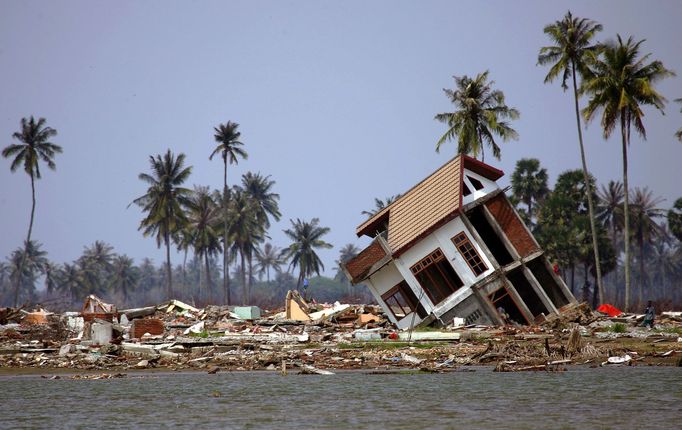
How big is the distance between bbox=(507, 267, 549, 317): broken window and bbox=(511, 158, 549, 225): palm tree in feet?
137

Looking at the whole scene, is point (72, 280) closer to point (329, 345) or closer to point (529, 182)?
A: point (529, 182)

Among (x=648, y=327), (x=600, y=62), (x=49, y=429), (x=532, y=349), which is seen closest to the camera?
(x=49, y=429)

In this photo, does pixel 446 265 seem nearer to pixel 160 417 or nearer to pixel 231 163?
pixel 160 417

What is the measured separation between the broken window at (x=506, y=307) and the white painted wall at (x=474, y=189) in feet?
15.3

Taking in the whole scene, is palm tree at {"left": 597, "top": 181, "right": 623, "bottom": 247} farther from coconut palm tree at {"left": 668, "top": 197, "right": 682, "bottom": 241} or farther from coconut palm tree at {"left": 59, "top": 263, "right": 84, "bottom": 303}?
coconut palm tree at {"left": 59, "top": 263, "right": 84, "bottom": 303}

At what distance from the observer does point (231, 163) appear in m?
94.9

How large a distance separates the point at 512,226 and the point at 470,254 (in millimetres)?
2530

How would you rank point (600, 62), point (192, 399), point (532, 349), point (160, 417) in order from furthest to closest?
point (600, 62)
point (532, 349)
point (192, 399)
point (160, 417)

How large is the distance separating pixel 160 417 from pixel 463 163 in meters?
26.3

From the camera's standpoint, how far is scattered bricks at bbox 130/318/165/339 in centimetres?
4212

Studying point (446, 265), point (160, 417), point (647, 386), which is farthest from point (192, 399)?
point (446, 265)

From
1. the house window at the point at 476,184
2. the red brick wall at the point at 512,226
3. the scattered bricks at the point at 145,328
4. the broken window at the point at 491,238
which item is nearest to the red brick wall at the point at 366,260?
the broken window at the point at 491,238

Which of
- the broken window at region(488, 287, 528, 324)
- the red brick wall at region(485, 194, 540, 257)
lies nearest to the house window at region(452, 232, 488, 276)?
the broken window at region(488, 287, 528, 324)

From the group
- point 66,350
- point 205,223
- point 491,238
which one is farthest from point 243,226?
point 66,350
